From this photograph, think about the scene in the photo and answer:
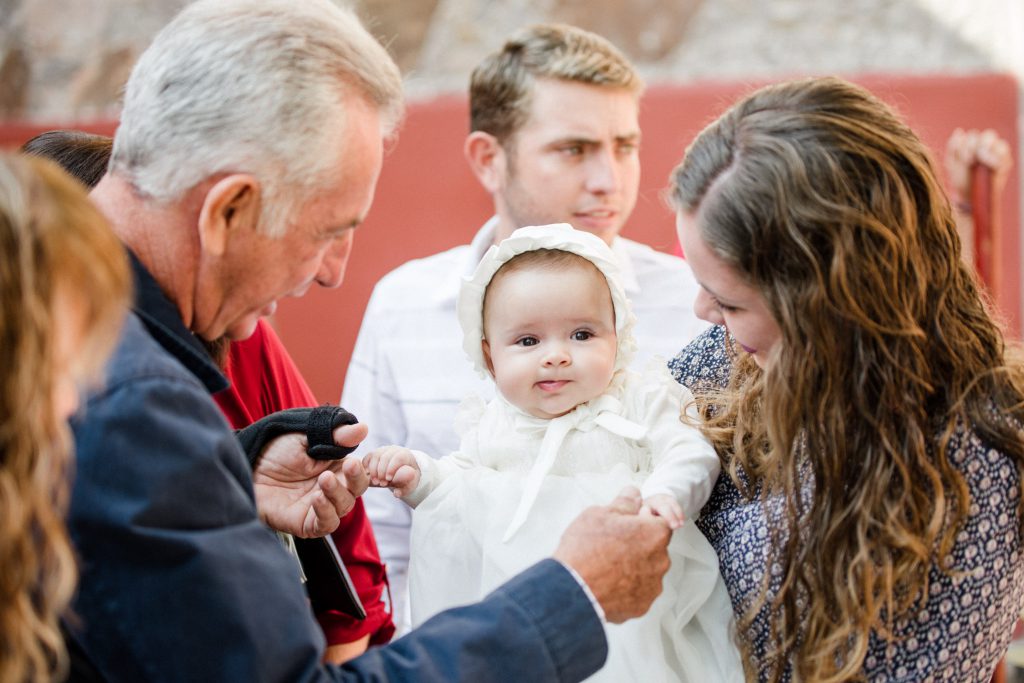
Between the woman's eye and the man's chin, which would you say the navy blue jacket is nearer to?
the man's chin

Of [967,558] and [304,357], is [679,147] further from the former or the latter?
[967,558]

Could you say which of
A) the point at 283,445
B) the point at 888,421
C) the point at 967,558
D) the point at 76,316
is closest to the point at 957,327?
the point at 888,421

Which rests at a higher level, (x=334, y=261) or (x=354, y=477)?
(x=334, y=261)

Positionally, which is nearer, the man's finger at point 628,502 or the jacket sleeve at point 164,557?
the jacket sleeve at point 164,557

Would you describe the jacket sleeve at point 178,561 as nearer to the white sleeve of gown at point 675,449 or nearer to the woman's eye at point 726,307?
the white sleeve of gown at point 675,449

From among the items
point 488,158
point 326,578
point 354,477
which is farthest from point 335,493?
point 488,158

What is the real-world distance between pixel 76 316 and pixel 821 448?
1087 millimetres

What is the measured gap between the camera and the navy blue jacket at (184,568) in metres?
1.22

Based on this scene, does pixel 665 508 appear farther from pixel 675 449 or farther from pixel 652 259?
pixel 652 259

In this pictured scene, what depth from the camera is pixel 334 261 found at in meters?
1.72

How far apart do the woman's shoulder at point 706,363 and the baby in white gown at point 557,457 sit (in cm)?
9

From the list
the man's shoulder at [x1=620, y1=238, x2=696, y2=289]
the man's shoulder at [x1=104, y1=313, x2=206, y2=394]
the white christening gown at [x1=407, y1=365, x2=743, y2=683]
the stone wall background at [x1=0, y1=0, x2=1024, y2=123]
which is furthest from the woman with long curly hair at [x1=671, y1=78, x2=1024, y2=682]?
the stone wall background at [x1=0, y1=0, x2=1024, y2=123]

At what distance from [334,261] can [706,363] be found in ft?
2.50

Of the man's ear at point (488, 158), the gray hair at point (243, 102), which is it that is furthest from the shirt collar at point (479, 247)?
the gray hair at point (243, 102)
